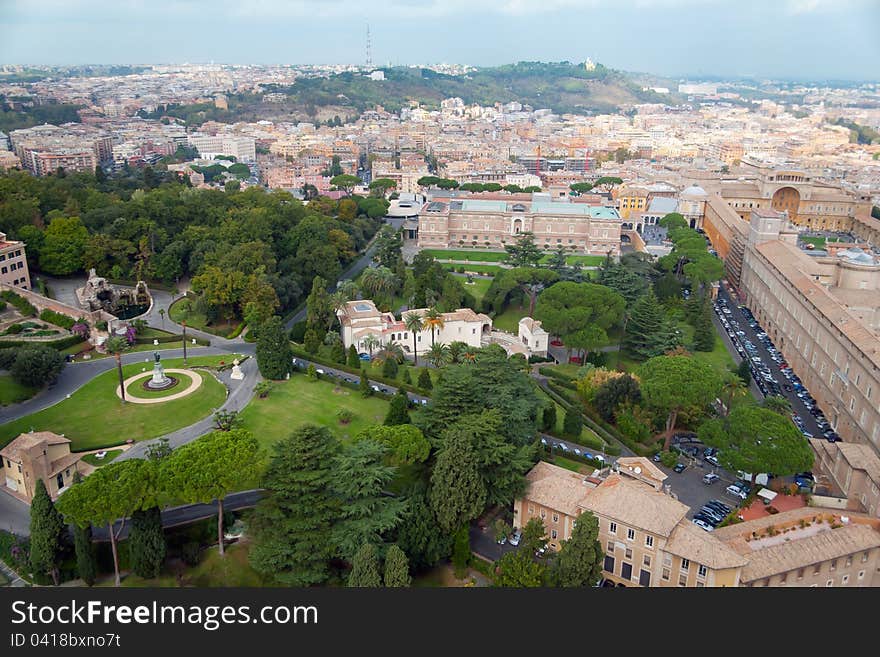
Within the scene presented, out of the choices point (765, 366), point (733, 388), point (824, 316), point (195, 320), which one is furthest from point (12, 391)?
point (824, 316)

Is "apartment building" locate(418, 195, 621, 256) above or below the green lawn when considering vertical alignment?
above

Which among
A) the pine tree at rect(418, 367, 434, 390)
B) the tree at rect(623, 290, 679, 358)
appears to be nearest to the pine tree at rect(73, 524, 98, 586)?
the pine tree at rect(418, 367, 434, 390)

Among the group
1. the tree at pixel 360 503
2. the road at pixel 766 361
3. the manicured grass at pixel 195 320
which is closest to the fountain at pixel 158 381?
the manicured grass at pixel 195 320

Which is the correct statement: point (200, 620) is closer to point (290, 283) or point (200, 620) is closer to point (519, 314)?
point (290, 283)

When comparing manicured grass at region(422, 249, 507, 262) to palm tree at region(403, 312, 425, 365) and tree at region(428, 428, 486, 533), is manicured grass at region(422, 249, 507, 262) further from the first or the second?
tree at region(428, 428, 486, 533)

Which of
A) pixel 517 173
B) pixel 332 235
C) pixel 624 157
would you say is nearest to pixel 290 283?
pixel 332 235

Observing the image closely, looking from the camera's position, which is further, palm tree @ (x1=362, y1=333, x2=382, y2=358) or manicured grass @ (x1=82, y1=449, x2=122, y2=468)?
palm tree @ (x1=362, y1=333, x2=382, y2=358)

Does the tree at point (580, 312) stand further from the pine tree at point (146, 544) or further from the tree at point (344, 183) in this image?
the tree at point (344, 183)
